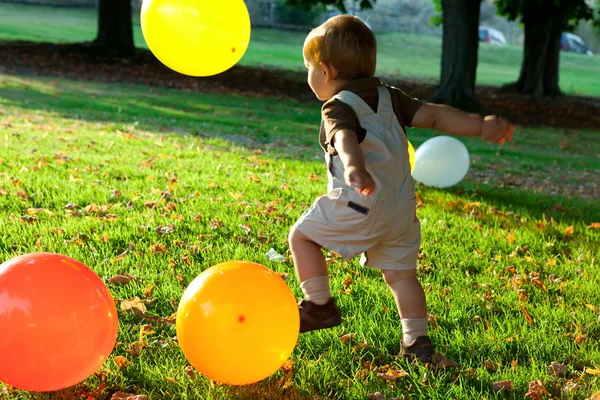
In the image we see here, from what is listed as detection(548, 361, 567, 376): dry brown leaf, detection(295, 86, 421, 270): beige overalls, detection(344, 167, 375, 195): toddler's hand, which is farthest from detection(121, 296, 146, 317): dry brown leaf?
detection(548, 361, 567, 376): dry brown leaf

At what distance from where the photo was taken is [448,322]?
12.9 feet

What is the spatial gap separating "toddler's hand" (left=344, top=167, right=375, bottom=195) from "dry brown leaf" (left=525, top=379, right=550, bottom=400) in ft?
3.98

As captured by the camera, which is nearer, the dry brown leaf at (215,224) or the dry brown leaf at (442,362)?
the dry brown leaf at (442,362)

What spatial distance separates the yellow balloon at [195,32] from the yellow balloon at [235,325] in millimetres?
1535

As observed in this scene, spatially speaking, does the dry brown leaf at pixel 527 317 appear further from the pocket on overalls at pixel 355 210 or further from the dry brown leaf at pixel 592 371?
the pocket on overalls at pixel 355 210

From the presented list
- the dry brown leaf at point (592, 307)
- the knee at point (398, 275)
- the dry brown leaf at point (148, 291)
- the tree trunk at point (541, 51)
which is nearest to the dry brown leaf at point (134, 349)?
the dry brown leaf at point (148, 291)

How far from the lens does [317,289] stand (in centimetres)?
339

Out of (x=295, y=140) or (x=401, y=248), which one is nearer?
(x=401, y=248)

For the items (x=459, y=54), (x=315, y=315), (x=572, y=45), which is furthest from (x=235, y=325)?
(x=572, y=45)

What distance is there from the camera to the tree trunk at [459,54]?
1639 cm

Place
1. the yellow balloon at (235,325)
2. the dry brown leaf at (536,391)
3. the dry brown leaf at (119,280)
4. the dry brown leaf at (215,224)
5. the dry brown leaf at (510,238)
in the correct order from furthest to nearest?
the dry brown leaf at (510,238), the dry brown leaf at (215,224), the dry brown leaf at (119,280), the dry brown leaf at (536,391), the yellow balloon at (235,325)

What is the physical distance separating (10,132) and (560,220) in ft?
22.7

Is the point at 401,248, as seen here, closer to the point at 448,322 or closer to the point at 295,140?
the point at 448,322

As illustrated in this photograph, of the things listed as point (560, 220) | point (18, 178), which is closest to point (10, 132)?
point (18, 178)
